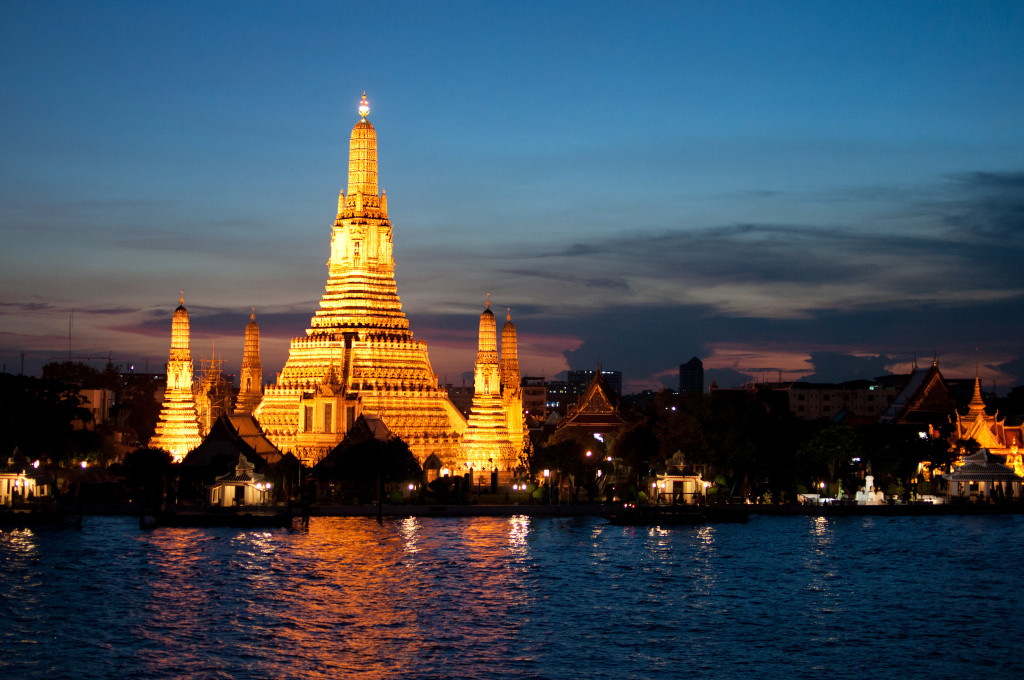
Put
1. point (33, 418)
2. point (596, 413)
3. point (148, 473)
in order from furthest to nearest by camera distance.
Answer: point (596, 413), point (33, 418), point (148, 473)

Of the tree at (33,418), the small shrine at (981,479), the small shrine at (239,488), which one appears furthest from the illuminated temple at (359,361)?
the small shrine at (981,479)

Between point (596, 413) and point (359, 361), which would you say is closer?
point (359, 361)

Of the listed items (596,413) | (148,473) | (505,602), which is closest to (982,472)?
(596,413)

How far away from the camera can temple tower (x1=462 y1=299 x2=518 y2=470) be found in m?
84.2

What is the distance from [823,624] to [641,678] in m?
10.4

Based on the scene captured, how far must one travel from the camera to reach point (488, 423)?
8438 centimetres

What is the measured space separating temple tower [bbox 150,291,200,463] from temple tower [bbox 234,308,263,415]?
9305mm

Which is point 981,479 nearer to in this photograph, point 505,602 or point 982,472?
point 982,472

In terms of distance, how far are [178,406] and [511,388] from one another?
1882cm

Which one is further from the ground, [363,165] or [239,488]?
[363,165]

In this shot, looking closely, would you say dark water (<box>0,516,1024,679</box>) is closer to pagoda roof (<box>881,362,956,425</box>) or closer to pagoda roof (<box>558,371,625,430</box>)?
pagoda roof (<box>881,362,956,425</box>)

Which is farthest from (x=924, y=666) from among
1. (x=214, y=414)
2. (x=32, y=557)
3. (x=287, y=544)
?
(x=214, y=414)

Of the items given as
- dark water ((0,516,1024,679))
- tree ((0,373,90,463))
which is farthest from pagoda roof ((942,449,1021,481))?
tree ((0,373,90,463))

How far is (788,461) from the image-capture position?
269 feet
